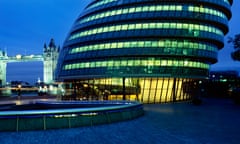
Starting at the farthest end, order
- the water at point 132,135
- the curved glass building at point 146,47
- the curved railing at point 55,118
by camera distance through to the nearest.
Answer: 1. the curved glass building at point 146,47
2. the curved railing at point 55,118
3. the water at point 132,135

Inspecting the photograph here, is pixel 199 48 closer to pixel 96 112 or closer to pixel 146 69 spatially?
pixel 146 69

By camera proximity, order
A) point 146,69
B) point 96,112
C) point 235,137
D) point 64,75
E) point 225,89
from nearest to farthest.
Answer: point 235,137 → point 96,112 → point 146,69 → point 64,75 → point 225,89

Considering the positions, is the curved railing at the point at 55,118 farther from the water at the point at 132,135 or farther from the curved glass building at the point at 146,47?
the curved glass building at the point at 146,47

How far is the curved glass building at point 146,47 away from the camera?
59656mm


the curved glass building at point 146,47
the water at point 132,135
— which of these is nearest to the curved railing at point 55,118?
the water at point 132,135

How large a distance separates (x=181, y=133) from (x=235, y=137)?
3.60m

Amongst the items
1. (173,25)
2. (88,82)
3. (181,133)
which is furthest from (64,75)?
(181,133)

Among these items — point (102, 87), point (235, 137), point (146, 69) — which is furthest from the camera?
point (102, 87)

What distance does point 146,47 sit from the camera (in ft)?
195

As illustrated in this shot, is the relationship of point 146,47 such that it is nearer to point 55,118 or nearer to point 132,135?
point 55,118

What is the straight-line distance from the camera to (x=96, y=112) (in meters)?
27.0

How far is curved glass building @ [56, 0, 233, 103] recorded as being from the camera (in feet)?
196

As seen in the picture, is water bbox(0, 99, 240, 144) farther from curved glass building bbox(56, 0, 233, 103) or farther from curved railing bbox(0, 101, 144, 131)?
curved glass building bbox(56, 0, 233, 103)

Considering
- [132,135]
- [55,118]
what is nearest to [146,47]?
[55,118]
